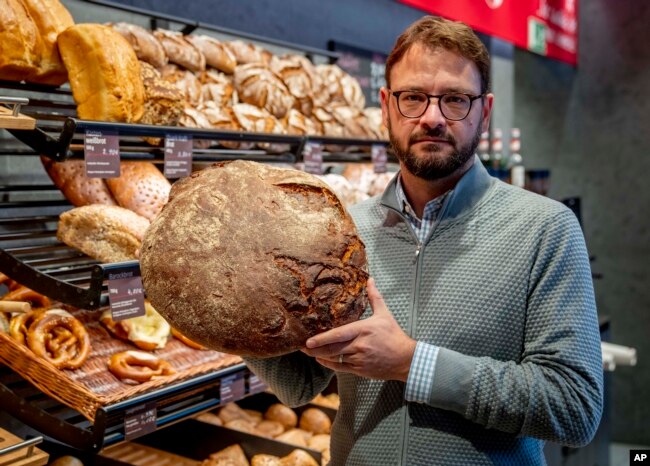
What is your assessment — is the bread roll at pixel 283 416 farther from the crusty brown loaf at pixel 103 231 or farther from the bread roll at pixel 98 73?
the bread roll at pixel 98 73

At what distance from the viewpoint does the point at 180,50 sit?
2.37 metres

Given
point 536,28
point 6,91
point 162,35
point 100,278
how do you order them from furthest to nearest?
point 536,28, point 162,35, point 6,91, point 100,278

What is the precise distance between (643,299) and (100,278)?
5.16m

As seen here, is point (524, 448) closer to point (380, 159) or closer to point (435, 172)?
point (435, 172)

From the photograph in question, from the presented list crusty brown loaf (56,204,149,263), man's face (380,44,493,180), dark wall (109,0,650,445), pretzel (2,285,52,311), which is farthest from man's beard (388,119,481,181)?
dark wall (109,0,650,445)

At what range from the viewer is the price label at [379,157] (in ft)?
9.14

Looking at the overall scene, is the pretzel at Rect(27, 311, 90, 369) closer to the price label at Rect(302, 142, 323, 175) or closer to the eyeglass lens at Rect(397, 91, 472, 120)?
the price label at Rect(302, 142, 323, 175)

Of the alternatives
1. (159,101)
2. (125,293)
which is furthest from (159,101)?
(125,293)

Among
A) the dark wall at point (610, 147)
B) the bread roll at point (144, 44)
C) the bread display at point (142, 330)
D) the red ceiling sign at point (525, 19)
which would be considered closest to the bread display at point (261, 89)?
the bread roll at point (144, 44)

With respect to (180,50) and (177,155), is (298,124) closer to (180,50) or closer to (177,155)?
(180,50)

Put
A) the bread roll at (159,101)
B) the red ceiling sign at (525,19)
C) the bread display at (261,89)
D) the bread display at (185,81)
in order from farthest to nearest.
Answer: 1. the red ceiling sign at (525,19)
2. the bread display at (261,89)
3. the bread display at (185,81)
4. the bread roll at (159,101)

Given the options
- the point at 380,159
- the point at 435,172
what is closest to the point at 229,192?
the point at 435,172

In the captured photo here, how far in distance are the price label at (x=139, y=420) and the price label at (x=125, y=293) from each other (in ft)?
0.87

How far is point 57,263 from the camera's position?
1.96 m
